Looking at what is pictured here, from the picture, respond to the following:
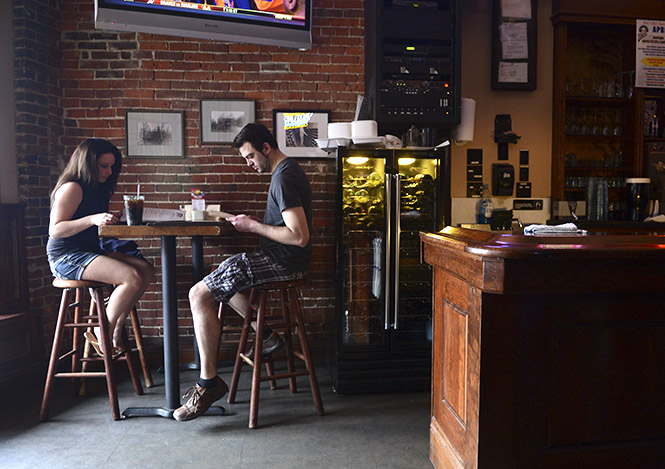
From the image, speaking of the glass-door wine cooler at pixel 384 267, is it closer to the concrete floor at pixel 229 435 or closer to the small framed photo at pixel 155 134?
the concrete floor at pixel 229 435

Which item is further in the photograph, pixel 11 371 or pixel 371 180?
pixel 371 180

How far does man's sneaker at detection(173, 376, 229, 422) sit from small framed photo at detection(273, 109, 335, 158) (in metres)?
1.91

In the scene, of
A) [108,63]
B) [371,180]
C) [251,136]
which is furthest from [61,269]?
[371,180]

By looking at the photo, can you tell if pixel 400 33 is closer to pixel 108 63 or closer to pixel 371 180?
pixel 371 180

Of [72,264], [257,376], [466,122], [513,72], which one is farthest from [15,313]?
[513,72]

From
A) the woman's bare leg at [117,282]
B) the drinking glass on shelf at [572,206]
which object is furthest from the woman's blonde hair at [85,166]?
the drinking glass on shelf at [572,206]

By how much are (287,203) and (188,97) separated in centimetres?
168

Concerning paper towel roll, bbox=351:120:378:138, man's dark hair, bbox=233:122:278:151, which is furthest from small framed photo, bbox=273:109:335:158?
man's dark hair, bbox=233:122:278:151

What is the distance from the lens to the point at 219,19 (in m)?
3.46

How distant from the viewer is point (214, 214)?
319cm

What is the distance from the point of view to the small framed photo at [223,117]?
3.81 m

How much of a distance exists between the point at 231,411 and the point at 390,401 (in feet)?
3.28

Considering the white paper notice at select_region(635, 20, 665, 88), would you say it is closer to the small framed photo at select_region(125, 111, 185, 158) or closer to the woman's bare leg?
the small framed photo at select_region(125, 111, 185, 158)

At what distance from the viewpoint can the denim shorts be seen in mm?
2812
